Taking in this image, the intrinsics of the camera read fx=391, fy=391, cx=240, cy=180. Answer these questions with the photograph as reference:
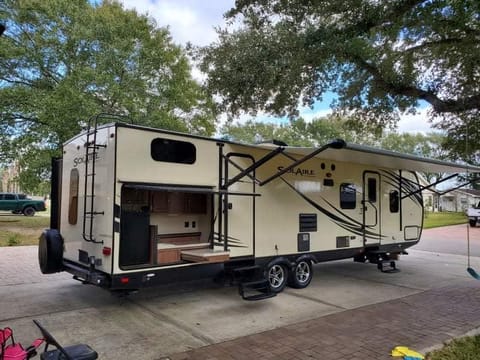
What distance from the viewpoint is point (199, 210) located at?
689 cm

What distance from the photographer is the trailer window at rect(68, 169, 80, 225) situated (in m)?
6.11

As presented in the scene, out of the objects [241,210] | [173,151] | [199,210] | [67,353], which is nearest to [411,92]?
[241,210]

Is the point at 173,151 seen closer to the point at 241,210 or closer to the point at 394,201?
the point at 241,210

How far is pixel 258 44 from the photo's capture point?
804 cm

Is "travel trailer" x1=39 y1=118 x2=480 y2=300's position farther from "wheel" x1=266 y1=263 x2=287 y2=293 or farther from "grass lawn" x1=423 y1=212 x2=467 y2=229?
"grass lawn" x1=423 y1=212 x2=467 y2=229

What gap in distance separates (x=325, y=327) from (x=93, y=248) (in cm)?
334

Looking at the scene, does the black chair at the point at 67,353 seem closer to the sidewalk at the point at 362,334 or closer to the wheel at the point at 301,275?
the sidewalk at the point at 362,334

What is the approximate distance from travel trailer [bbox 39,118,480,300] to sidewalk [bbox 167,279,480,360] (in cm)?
137

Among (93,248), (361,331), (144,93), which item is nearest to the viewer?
(361,331)

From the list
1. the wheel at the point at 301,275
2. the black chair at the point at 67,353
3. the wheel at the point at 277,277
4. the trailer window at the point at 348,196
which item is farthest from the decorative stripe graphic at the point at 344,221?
the black chair at the point at 67,353

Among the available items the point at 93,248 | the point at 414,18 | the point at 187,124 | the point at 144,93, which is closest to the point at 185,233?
the point at 93,248

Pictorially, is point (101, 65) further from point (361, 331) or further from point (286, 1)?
point (361, 331)

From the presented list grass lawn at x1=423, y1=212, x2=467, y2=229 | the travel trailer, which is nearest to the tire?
the travel trailer

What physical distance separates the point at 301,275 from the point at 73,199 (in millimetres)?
4323
